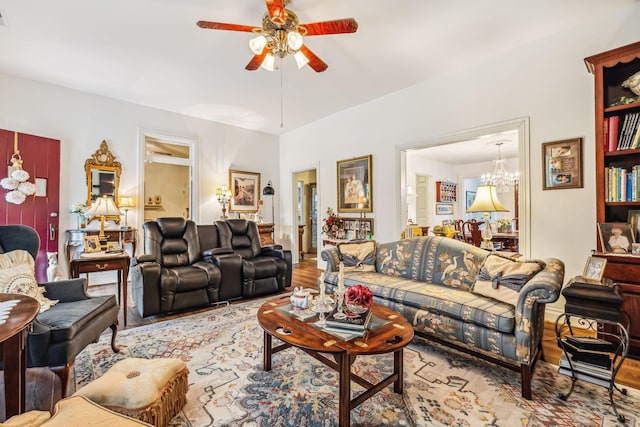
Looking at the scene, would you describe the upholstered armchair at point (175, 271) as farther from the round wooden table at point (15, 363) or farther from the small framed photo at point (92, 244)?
the round wooden table at point (15, 363)

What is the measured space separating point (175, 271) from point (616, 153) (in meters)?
4.37

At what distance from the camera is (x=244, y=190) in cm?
650

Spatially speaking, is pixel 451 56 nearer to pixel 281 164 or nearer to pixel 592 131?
pixel 592 131

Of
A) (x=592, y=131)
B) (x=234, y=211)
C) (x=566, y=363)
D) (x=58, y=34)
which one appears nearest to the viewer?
(x=566, y=363)

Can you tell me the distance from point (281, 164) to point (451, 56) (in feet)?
14.3

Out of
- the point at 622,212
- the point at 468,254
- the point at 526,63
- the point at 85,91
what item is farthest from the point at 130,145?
the point at 622,212

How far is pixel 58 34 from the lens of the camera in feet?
10.1

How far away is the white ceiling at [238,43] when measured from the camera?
2666mm

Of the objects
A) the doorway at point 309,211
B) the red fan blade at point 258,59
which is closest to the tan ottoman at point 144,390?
the red fan blade at point 258,59

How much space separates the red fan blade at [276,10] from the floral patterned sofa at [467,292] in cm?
234

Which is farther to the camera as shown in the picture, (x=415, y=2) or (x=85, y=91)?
(x=85, y=91)

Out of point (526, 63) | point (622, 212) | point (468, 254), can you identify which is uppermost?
point (526, 63)

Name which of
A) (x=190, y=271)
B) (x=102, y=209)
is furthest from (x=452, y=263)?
(x=102, y=209)

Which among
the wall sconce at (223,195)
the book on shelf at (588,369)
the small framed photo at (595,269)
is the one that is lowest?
the book on shelf at (588,369)
